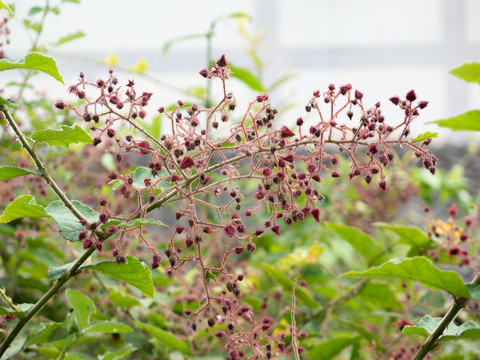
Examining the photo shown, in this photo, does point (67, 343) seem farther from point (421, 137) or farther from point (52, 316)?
point (421, 137)

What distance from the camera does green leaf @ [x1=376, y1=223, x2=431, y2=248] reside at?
940mm

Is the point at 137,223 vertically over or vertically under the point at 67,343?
over

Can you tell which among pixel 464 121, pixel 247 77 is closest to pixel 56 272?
pixel 464 121

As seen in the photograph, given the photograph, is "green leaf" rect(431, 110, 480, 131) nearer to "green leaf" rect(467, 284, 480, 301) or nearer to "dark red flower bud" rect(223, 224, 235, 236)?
"green leaf" rect(467, 284, 480, 301)

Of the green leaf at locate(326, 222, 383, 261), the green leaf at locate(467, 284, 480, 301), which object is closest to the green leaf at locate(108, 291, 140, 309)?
the green leaf at locate(326, 222, 383, 261)

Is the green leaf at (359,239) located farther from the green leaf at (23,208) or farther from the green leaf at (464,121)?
the green leaf at (23,208)

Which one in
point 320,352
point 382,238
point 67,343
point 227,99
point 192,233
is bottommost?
point 382,238

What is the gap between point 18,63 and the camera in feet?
2.06

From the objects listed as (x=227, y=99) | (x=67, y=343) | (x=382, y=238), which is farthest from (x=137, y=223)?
(x=382, y=238)

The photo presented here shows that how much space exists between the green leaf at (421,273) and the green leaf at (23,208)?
377mm

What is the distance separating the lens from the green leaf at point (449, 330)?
2.11 ft

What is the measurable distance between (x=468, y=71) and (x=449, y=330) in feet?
1.13

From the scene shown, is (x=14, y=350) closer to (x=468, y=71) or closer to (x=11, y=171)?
(x=11, y=171)

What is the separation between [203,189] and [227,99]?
11 centimetres
